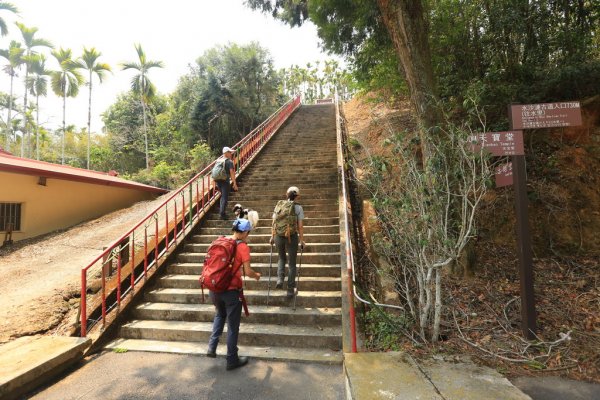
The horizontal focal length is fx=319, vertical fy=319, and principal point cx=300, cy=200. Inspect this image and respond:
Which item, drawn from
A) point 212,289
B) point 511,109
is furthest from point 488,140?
point 212,289

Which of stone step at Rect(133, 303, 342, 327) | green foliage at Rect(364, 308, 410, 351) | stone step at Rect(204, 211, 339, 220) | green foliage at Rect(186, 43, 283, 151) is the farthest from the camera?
green foliage at Rect(186, 43, 283, 151)

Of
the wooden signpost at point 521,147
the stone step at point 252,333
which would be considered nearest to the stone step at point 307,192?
the stone step at point 252,333

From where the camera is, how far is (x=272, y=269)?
549 centimetres

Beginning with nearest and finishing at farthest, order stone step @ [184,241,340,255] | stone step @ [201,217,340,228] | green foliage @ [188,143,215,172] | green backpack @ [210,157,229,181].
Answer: stone step @ [184,241,340,255] < stone step @ [201,217,340,228] < green backpack @ [210,157,229,181] < green foliage @ [188,143,215,172]

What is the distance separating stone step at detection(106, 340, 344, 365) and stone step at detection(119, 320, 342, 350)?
7 centimetres

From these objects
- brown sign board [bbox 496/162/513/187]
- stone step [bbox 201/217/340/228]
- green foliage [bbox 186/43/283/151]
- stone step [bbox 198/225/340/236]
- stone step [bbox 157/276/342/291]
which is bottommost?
stone step [bbox 157/276/342/291]

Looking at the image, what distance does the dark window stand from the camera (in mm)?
8023

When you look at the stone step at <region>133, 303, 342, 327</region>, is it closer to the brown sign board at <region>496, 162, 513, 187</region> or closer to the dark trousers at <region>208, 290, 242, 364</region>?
the dark trousers at <region>208, 290, 242, 364</region>

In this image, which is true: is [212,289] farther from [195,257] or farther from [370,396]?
[195,257]

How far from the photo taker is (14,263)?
6828 millimetres

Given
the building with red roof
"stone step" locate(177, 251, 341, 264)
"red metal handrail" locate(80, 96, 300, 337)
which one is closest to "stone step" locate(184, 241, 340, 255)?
"stone step" locate(177, 251, 341, 264)

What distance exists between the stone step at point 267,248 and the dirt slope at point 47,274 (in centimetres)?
194

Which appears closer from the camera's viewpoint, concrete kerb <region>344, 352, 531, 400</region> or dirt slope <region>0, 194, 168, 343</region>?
concrete kerb <region>344, 352, 531, 400</region>

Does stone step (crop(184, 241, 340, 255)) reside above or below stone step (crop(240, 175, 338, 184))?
below
